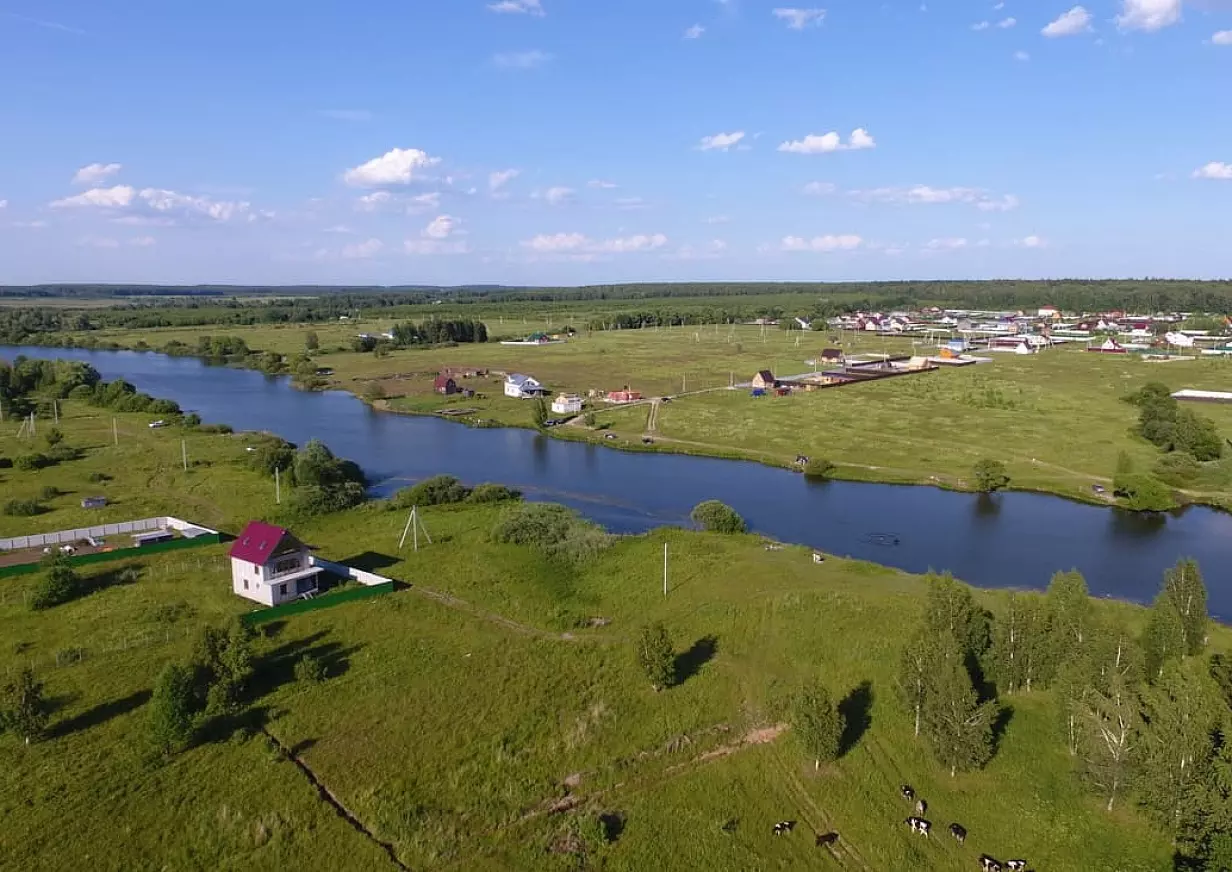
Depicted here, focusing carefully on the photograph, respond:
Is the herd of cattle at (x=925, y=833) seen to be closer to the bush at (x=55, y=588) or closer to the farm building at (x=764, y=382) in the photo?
the bush at (x=55, y=588)

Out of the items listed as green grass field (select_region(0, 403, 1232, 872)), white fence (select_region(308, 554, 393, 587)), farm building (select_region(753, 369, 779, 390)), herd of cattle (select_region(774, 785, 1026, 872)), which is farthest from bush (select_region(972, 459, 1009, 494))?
farm building (select_region(753, 369, 779, 390))

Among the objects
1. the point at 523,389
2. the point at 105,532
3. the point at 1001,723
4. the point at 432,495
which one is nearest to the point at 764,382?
the point at 523,389

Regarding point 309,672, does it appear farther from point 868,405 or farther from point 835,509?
point 868,405

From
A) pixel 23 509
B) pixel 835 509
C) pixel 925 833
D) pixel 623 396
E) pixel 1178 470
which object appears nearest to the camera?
pixel 925 833

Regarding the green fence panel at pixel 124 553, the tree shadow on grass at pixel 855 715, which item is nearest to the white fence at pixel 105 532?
the green fence panel at pixel 124 553

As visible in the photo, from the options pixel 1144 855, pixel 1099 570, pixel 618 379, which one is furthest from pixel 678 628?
pixel 618 379

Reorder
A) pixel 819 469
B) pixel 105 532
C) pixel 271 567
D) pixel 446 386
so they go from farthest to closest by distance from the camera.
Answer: pixel 446 386 < pixel 819 469 < pixel 105 532 < pixel 271 567

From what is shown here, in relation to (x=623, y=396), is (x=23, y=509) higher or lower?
lower
